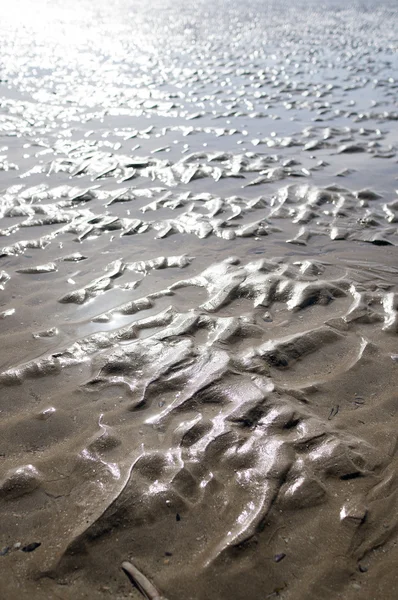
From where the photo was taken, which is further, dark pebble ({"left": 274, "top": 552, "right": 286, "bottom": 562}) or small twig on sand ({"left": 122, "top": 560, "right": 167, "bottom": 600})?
dark pebble ({"left": 274, "top": 552, "right": 286, "bottom": 562})

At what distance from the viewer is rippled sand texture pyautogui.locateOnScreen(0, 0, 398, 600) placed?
7.88 ft

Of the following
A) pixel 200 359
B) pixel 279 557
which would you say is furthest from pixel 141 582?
pixel 200 359

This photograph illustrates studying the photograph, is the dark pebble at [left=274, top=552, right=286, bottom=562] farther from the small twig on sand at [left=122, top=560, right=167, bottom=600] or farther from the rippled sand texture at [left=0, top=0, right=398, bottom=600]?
the small twig on sand at [left=122, top=560, right=167, bottom=600]

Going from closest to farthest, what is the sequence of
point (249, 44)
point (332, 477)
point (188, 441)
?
1. point (332, 477)
2. point (188, 441)
3. point (249, 44)

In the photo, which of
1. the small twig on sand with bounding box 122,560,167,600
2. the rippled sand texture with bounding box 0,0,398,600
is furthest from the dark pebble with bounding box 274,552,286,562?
the small twig on sand with bounding box 122,560,167,600

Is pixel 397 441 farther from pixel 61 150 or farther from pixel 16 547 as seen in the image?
pixel 61 150

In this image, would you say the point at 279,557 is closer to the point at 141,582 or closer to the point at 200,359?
the point at 141,582

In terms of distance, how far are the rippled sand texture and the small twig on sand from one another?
0.03 m

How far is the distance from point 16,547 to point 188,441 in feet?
3.29

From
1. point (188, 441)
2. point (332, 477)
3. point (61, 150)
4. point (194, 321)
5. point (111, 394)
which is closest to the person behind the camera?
point (332, 477)

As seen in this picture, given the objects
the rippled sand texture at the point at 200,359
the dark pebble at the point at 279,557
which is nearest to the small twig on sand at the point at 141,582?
the rippled sand texture at the point at 200,359

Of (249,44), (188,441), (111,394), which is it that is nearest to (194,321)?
(111,394)

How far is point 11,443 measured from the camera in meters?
2.93

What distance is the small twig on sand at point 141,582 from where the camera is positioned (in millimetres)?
2207
